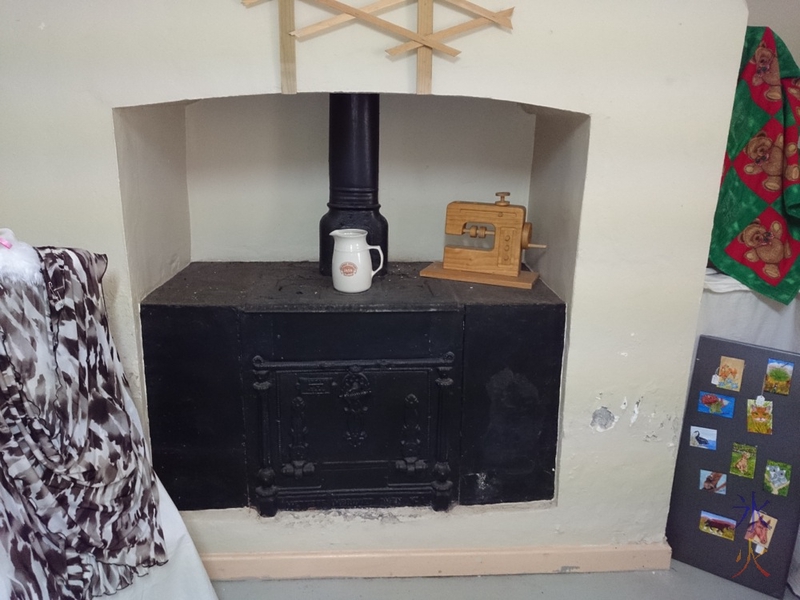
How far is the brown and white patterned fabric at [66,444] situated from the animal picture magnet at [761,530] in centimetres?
163

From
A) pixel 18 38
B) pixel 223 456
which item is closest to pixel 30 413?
pixel 223 456

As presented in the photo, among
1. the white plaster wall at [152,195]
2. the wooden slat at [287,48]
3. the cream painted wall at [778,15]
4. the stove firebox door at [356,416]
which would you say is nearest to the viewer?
the wooden slat at [287,48]

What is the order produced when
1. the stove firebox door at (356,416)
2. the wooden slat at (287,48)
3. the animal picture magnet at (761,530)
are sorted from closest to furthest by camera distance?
1. the wooden slat at (287,48)
2. the stove firebox door at (356,416)
3. the animal picture magnet at (761,530)

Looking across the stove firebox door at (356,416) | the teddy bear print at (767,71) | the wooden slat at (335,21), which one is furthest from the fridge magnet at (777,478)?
the wooden slat at (335,21)

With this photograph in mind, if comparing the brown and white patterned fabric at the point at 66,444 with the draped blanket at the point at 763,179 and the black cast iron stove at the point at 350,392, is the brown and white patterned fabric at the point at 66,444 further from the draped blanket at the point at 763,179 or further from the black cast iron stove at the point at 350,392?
the draped blanket at the point at 763,179

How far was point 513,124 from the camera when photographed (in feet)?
6.81

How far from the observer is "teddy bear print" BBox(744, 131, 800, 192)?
1.73m

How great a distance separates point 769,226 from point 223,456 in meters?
1.65

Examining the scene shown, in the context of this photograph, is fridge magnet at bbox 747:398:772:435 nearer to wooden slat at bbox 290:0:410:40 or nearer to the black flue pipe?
the black flue pipe

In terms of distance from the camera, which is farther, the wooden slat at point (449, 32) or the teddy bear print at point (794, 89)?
the teddy bear print at point (794, 89)

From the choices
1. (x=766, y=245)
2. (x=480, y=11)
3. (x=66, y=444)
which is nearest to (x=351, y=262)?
(x=480, y=11)

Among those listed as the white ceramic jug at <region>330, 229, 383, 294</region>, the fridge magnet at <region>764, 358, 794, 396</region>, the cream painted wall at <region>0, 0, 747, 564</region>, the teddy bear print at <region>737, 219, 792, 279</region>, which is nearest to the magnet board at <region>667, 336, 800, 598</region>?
the fridge magnet at <region>764, 358, 794, 396</region>

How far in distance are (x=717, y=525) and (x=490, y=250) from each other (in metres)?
1.04

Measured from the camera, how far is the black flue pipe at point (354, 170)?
1807mm
